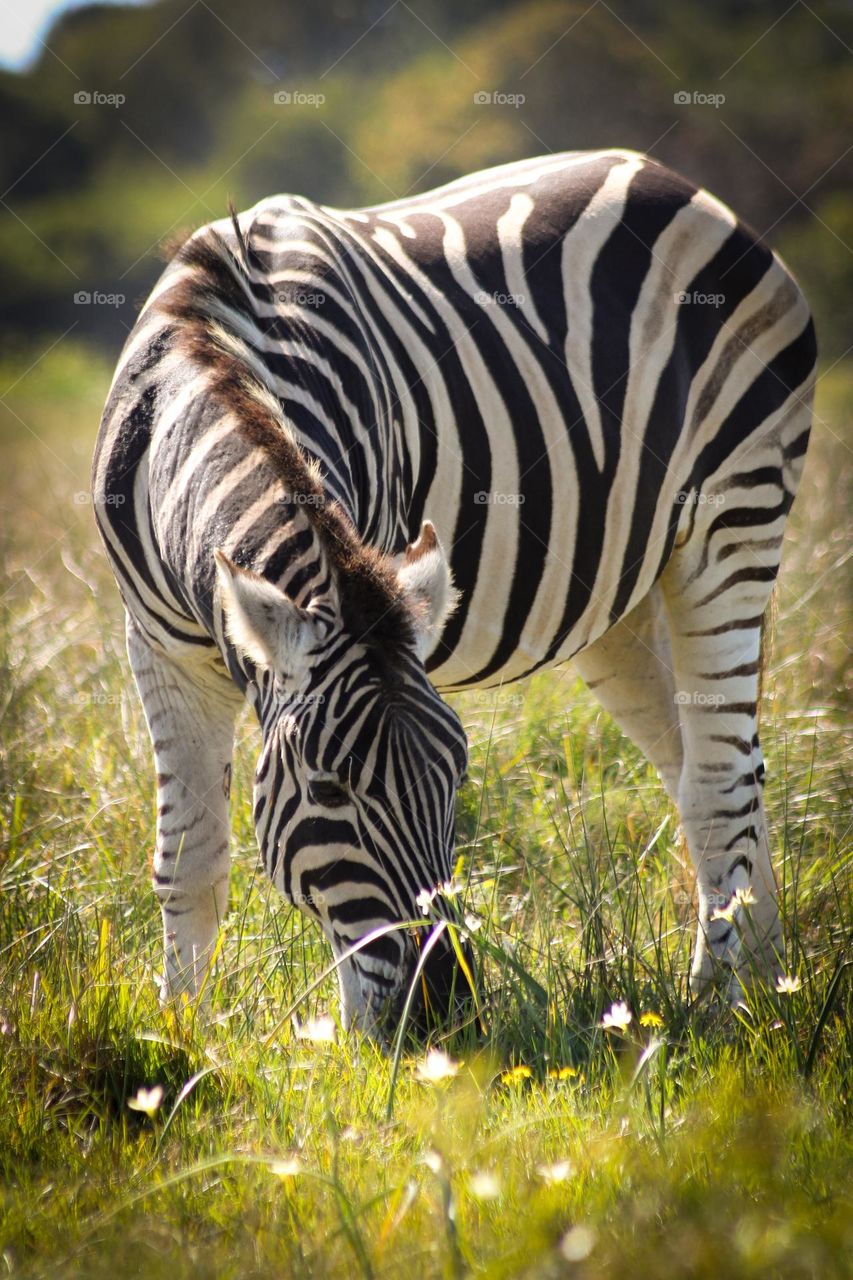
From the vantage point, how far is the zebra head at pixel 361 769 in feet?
9.06

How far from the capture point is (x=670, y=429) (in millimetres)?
4703

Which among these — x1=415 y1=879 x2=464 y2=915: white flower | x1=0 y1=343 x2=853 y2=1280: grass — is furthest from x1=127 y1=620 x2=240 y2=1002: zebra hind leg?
x1=415 y1=879 x2=464 y2=915: white flower

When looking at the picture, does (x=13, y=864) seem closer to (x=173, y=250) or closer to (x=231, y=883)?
(x=231, y=883)

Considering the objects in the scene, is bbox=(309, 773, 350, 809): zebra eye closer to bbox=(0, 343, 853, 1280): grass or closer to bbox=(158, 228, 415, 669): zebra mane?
bbox=(158, 228, 415, 669): zebra mane

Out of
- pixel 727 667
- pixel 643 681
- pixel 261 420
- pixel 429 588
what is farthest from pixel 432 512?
pixel 643 681

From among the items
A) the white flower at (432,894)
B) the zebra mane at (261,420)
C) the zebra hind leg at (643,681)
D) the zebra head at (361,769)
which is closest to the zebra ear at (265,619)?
the zebra head at (361,769)

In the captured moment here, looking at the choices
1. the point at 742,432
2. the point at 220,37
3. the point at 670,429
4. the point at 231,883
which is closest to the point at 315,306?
the point at 670,429

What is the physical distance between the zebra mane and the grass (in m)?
0.78

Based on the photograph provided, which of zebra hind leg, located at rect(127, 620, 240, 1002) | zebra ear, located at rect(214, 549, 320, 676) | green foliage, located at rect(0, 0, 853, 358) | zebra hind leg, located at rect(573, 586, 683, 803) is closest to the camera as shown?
zebra ear, located at rect(214, 549, 320, 676)

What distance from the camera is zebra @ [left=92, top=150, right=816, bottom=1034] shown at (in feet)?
9.28

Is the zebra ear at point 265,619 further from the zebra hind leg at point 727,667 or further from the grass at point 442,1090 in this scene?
the zebra hind leg at point 727,667

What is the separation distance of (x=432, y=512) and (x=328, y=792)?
1562 millimetres

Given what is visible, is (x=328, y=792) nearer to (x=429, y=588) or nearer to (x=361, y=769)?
(x=361, y=769)

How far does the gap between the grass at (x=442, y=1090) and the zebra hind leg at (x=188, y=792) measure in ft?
0.50
